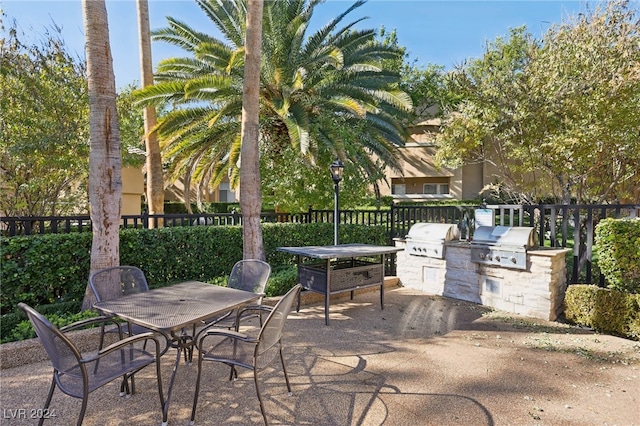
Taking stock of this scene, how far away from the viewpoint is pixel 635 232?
451 centimetres

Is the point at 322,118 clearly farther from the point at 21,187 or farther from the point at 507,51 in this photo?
the point at 507,51

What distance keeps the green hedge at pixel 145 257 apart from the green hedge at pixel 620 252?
470 centimetres

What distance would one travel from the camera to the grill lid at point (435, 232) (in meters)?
6.70

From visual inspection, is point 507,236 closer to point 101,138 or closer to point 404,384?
point 404,384

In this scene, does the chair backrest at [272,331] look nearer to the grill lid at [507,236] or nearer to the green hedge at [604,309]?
the grill lid at [507,236]

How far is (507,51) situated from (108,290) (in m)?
14.1

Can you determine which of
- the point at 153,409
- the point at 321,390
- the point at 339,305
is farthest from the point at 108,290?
the point at 339,305

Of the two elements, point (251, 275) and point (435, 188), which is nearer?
point (251, 275)

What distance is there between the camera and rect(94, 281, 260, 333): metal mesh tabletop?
2.73 metres

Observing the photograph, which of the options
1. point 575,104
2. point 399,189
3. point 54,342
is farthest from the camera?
point 399,189

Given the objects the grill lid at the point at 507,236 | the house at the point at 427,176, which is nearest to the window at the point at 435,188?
the house at the point at 427,176

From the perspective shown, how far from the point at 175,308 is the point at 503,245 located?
16.3ft

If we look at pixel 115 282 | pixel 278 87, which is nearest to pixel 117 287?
pixel 115 282

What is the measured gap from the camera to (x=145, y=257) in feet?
19.3
